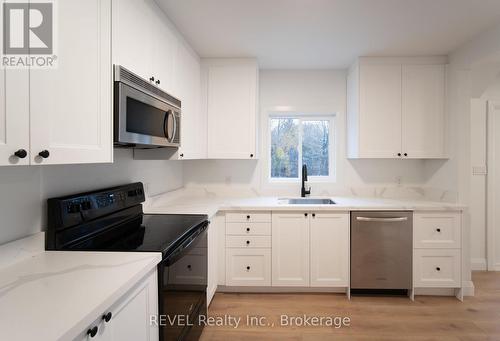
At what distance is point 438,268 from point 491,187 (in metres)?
1.38

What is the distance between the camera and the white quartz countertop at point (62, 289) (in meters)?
0.76

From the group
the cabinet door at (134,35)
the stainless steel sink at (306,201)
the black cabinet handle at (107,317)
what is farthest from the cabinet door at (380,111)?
the black cabinet handle at (107,317)

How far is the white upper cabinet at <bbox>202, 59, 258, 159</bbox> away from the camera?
3.00 meters

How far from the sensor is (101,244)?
1.52m

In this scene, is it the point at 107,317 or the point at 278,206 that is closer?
the point at 107,317

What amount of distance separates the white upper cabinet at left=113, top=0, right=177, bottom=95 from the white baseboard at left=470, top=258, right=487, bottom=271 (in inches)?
149

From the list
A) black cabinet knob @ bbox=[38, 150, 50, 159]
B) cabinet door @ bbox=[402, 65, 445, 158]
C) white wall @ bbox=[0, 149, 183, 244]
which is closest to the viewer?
black cabinet knob @ bbox=[38, 150, 50, 159]

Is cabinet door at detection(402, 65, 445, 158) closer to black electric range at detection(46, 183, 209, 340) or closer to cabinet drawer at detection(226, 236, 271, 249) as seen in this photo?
cabinet drawer at detection(226, 236, 271, 249)

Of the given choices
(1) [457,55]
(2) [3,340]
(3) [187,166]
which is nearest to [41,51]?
(2) [3,340]

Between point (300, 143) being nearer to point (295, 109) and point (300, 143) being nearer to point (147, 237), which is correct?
point (295, 109)

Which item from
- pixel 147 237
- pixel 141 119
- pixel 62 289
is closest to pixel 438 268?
pixel 147 237

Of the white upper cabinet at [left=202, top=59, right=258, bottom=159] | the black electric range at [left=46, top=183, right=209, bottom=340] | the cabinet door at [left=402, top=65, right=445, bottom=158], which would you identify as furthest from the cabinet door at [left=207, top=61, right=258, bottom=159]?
the cabinet door at [left=402, top=65, right=445, bottom=158]

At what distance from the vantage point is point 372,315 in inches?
96.3

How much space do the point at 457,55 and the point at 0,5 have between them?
3.41 m
